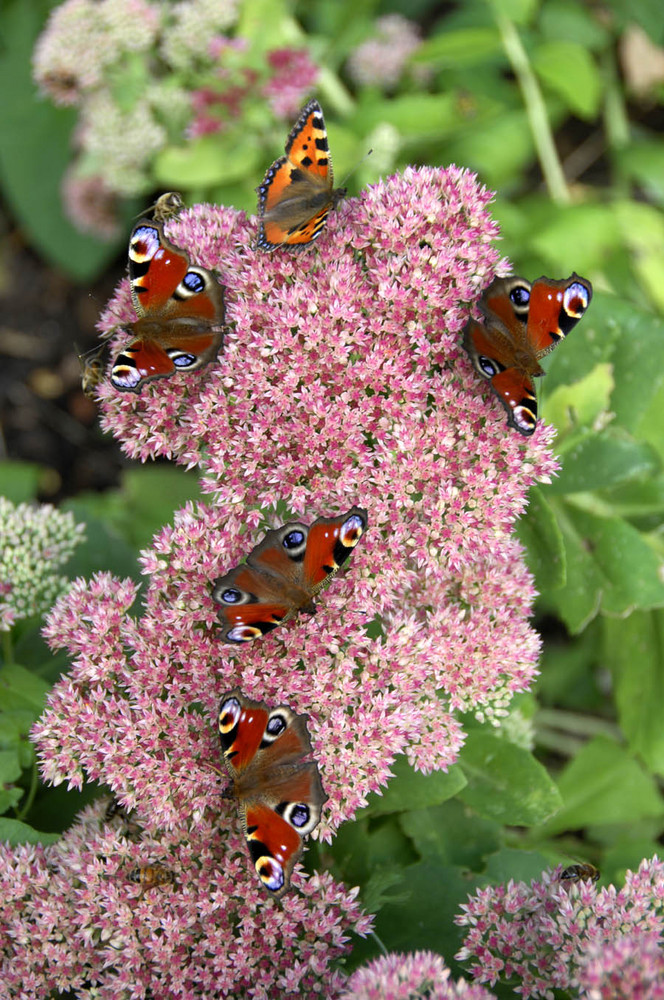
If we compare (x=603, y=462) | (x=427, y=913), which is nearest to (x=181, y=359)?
(x=603, y=462)

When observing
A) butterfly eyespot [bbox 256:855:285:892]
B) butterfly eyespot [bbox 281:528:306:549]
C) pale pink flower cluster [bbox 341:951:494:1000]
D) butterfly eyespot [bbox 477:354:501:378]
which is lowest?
pale pink flower cluster [bbox 341:951:494:1000]

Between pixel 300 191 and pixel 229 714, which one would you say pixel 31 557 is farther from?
pixel 300 191

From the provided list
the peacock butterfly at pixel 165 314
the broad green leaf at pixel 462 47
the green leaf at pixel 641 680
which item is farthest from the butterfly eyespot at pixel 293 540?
the broad green leaf at pixel 462 47

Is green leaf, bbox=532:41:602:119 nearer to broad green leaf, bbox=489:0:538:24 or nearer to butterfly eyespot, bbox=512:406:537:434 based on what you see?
broad green leaf, bbox=489:0:538:24

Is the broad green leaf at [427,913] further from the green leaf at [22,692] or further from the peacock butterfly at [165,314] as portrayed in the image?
the peacock butterfly at [165,314]

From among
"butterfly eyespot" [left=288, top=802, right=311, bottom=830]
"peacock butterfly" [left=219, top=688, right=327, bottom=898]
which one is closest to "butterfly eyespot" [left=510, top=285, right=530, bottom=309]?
"peacock butterfly" [left=219, top=688, right=327, bottom=898]

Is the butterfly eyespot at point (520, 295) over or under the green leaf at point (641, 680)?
over
